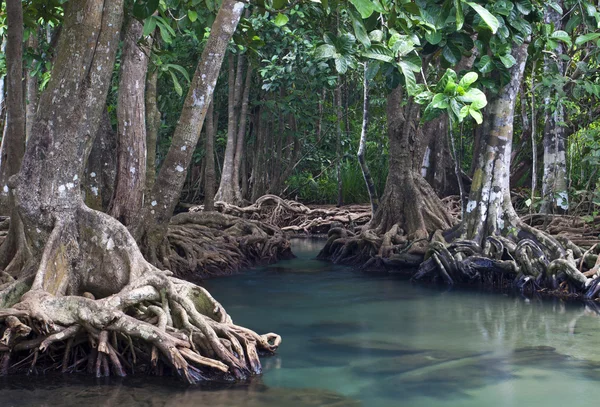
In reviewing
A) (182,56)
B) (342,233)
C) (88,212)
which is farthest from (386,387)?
(182,56)

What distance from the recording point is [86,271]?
6.89 m

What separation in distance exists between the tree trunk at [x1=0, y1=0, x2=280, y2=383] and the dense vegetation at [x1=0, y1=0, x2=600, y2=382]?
0.05 feet

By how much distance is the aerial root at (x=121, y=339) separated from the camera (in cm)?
589

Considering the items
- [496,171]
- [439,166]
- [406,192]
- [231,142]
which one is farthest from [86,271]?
[231,142]

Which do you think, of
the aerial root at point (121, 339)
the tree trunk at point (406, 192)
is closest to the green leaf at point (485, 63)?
the aerial root at point (121, 339)

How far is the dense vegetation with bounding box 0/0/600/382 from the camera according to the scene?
602cm

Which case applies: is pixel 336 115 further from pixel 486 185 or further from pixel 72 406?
pixel 72 406

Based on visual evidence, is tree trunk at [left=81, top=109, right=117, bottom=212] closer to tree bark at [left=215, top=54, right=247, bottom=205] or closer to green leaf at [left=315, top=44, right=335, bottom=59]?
green leaf at [left=315, top=44, right=335, bottom=59]

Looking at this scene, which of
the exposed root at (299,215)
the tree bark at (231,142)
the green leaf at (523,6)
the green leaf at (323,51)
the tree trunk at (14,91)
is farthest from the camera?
the tree bark at (231,142)

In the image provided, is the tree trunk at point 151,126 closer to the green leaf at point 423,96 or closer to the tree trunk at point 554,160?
the tree trunk at point 554,160

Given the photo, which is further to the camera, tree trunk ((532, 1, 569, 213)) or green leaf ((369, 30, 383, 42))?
tree trunk ((532, 1, 569, 213))

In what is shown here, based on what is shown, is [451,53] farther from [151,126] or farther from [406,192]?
[151,126]

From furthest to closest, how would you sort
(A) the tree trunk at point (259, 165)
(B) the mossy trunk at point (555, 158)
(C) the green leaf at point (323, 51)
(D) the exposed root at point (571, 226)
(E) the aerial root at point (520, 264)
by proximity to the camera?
(A) the tree trunk at point (259, 165) → (B) the mossy trunk at point (555, 158) → (D) the exposed root at point (571, 226) → (E) the aerial root at point (520, 264) → (C) the green leaf at point (323, 51)

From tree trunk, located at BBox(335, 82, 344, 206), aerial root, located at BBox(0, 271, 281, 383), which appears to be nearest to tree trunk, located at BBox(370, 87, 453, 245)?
tree trunk, located at BBox(335, 82, 344, 206)
